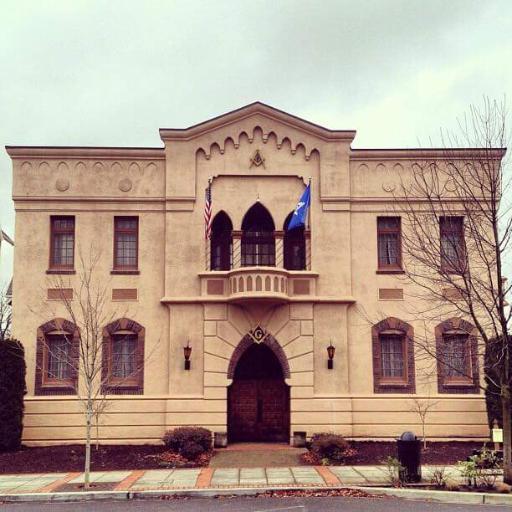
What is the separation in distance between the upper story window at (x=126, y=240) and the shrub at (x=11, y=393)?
4.13 metres

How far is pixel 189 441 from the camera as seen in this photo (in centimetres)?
1938

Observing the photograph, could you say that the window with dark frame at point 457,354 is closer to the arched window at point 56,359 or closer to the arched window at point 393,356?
the arched window at point 393,356

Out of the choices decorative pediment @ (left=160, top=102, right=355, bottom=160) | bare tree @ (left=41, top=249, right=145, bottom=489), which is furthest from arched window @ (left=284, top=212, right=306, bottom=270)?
bare tree @ (left=41, top=249, right=145, bottom=489)

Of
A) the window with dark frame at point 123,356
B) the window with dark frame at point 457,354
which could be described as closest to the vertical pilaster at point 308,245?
the window with dark frame at point 457,354

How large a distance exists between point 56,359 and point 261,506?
35.5 ft

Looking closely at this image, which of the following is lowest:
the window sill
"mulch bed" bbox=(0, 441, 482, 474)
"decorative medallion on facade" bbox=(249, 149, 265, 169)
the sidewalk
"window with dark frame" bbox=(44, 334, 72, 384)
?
the sidewalk

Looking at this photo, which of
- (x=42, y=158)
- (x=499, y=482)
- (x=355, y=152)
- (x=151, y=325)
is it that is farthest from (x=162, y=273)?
(x=499, y=482)

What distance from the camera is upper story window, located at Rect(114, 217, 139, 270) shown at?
2278 cm

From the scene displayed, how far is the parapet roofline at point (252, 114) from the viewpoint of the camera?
895 inches

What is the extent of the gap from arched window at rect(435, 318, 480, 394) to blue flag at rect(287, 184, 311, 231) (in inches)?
214

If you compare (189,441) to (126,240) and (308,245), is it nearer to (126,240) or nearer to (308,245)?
(126,240)

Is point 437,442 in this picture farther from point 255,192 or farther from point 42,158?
point 42,158

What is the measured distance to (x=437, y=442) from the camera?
2148 centimetres

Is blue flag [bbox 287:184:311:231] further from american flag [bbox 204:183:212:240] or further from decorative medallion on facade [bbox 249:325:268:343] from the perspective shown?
decorative medallion on facade [bbox 249:325:268:343]
